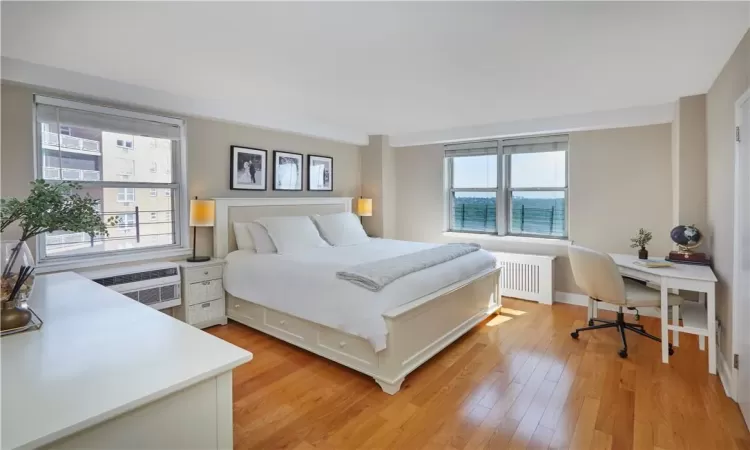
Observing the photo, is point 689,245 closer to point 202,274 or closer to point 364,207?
point 364,207

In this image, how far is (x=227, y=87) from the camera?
3.11 m

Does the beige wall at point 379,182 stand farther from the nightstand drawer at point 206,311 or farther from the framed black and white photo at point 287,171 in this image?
the nightstand drawer at point 206,311

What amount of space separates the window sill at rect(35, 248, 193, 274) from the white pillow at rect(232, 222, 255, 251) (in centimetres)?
46

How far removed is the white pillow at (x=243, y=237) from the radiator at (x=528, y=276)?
2850 mm

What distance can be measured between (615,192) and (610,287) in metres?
1.57

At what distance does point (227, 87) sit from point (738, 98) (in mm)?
3614

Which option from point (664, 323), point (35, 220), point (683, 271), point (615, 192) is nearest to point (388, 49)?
point (35, 220)

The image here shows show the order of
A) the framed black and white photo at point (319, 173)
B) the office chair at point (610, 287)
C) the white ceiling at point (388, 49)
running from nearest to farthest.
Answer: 1. the white ceiling at point (388, 49)
2. the office chair at point (610, 287)
3. the framed black and white photo at point (319, 173)

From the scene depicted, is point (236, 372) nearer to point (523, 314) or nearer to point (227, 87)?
point (227, 87)

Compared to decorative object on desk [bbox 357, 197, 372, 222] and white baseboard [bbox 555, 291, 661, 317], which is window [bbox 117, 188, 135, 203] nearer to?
decorative object on desk [bbox 357, 197, 372, 222]

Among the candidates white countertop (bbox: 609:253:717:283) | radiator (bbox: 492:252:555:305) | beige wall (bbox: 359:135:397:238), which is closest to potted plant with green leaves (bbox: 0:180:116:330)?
white countertop (bbox: 609:253:717:283)

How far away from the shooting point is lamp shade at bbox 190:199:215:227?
3.45 m

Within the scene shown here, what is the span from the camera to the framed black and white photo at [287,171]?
4355 millimetres

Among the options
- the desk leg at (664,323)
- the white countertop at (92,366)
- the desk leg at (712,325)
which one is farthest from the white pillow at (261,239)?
the desk leg at (712,325)
